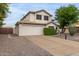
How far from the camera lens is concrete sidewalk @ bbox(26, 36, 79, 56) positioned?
191 inches

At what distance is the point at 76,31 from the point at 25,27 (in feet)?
4.82

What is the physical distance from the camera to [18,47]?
4984mm

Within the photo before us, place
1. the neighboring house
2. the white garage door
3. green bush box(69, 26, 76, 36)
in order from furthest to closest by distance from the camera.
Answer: the white garage door < the neighboring house < green bush box(69, 26, 76, 36)

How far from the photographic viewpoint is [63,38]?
17.1ft

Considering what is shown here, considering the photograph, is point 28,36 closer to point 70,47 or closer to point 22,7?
point 22,7

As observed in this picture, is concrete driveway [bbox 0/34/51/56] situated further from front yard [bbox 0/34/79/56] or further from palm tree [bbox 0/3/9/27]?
palm tree [bbox 0/3/9/27]

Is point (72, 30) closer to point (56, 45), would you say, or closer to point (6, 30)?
Result: point (56, 45)

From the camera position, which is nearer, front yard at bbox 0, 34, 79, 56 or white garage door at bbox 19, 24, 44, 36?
front yard at bbox 0, 34, 79, 56

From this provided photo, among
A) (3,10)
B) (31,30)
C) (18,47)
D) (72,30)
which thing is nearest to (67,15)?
(72,30)

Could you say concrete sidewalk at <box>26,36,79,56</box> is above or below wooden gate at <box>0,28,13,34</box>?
below

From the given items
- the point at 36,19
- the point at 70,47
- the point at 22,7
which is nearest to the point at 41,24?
the point at 36,19

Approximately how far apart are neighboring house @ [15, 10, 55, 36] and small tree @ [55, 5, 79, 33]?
25 cm

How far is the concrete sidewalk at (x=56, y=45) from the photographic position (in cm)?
485

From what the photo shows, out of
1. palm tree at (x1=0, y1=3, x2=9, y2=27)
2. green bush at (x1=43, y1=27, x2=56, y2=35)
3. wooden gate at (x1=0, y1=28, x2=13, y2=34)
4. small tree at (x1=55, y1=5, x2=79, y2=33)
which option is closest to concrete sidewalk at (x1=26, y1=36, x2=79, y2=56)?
green bush at (x1=43, y1=27, x2=56, y2=35)
